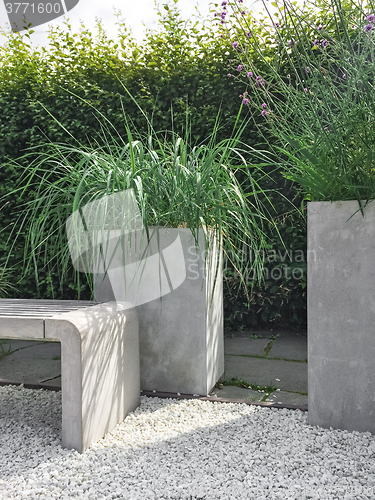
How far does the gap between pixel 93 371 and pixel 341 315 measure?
1.04 metres

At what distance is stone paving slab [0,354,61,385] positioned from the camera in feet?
8.75

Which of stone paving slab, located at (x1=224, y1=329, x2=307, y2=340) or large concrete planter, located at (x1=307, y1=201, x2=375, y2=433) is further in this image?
stone paving slab, located at (x1=224, y1=329, x2=307, y2=340)

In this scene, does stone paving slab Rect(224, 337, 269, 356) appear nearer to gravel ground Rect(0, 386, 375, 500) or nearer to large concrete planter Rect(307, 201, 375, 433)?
gravel ground Rect(0, 386, 375, 500)

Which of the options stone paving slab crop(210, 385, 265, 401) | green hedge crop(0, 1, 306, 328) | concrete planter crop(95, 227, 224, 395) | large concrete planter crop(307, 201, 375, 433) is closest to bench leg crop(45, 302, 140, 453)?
concrete planter crop(95, 227, 224, 395)

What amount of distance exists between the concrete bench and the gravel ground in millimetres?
74

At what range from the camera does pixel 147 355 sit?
2.34 meters

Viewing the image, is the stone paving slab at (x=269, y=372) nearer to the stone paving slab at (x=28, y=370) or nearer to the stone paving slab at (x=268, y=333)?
the stone paving slab at (x=268, y=333)

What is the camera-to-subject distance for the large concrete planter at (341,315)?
176 cm

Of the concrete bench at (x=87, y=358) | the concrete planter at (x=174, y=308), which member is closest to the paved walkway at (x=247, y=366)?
the concrete planter at (x=174, y=308)

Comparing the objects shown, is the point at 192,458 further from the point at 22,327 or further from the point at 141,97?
the point at 141,97

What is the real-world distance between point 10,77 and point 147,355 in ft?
9.87

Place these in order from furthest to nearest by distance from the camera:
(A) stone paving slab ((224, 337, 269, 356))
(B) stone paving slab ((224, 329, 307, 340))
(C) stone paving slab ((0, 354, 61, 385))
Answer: (B) stone paving slab ((224, 329, 307, 340))
(A) stone paving slab ((224, 337, 269, 356))
(C) stone paving slab ((0, 354, 61, 385))

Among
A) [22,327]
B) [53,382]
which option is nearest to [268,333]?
[53,382]

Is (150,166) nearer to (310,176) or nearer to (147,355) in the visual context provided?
(310,176)
